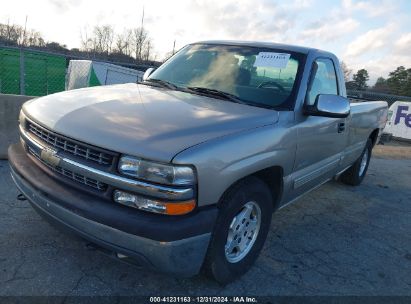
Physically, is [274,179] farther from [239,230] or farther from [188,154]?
[188,154]

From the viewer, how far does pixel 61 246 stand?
329cm

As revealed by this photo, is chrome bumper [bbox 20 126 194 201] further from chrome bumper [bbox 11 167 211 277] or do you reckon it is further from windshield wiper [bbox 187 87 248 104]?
windshield wiper [bbox 187 87 248 104]

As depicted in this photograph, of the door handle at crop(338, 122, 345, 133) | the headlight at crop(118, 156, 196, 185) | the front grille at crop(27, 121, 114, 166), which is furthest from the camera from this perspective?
the door handle at crop(338, 122, 345, 133)

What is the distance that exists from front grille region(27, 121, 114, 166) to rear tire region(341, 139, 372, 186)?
4394 millimetres

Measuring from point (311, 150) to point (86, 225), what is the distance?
2.18 metres

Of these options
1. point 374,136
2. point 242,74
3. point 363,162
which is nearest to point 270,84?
point 242,74

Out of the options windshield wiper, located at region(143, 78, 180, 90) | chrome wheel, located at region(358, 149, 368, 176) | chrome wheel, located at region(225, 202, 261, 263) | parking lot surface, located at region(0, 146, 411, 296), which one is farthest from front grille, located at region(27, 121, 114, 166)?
chrome wheel, located at region(358, 149, 368, 176)

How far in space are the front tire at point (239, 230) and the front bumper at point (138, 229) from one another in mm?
221

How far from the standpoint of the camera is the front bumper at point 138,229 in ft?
7.45

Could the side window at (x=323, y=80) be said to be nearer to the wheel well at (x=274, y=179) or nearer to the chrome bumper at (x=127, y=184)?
the wheel well at (x=274, y=179)

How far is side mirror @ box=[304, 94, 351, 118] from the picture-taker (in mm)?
3344

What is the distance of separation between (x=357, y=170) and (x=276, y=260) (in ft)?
9.91

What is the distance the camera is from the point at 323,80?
4.04 meters

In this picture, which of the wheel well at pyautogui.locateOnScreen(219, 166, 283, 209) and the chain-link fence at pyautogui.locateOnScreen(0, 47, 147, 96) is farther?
the chain-link fence at pyautogui.locateOnScreen(0, 47, 147, 96)
